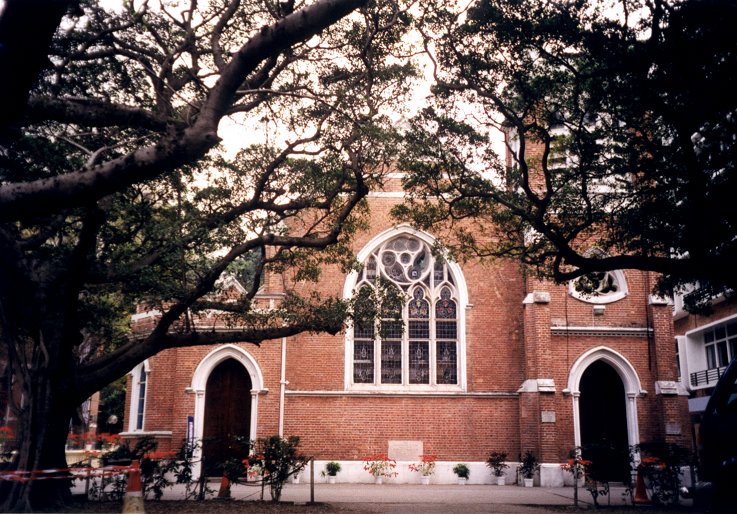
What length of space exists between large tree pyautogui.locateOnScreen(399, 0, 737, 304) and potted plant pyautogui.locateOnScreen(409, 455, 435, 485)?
786cm

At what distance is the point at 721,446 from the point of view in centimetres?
582

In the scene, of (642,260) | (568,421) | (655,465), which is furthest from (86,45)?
(568,421)

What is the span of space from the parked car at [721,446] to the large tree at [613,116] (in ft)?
13.8

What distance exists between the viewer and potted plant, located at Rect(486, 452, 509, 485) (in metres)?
18.4

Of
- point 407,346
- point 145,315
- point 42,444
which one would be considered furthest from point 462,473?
point 42,444

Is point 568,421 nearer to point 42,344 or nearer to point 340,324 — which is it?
point 340,324

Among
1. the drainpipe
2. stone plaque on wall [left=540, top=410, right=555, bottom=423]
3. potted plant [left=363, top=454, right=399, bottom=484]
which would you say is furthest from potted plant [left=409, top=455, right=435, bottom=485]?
the drainpipe

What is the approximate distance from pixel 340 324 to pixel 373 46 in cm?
549

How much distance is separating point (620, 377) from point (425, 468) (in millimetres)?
6332

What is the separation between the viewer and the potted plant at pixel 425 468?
18.3 meters

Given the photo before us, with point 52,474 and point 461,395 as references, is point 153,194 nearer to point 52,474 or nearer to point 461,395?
point 52,474

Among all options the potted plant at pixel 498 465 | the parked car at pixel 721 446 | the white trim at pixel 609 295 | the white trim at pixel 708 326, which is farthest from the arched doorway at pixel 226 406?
the white trim at pixel 708 326

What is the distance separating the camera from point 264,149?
13.6 meters

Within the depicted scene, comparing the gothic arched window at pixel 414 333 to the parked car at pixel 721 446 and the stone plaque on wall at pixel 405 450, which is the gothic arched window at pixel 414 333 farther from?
the parked car at pixel 721 446
